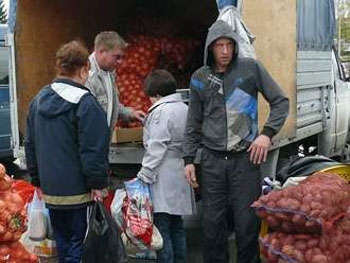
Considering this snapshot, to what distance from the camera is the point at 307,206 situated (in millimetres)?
3867

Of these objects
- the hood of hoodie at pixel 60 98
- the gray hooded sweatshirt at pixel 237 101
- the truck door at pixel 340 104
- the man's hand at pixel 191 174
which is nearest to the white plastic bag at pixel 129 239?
the man's hand at pixel 191 174

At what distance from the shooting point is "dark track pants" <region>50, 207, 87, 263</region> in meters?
4.66

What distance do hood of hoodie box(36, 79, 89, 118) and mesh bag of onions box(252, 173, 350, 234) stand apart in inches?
53.9

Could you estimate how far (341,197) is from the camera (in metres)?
3.93

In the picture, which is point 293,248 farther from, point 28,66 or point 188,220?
point 28,66

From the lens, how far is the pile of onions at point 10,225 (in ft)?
12.4

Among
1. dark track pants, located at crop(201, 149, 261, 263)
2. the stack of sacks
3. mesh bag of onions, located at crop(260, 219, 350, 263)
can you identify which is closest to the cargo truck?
dark track pants, located at crop(201, 149, 261, 263)

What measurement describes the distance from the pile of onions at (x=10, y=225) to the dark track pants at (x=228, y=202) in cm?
138

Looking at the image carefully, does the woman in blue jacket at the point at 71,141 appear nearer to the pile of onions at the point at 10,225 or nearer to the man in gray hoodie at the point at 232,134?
the pile of onions at the point at 10,225

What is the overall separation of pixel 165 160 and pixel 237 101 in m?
0.81

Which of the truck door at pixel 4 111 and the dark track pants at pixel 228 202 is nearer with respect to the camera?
the dark track pants at pixel 228 202

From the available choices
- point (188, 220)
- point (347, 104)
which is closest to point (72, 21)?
point (188, 220)

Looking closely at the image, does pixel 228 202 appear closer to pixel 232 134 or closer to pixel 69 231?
pixel 232 134

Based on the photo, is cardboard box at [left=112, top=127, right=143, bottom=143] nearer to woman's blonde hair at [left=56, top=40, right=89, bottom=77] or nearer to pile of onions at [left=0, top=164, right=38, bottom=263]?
woman's blonde hair at [left=56, top=40, right=89, bottom=77]
